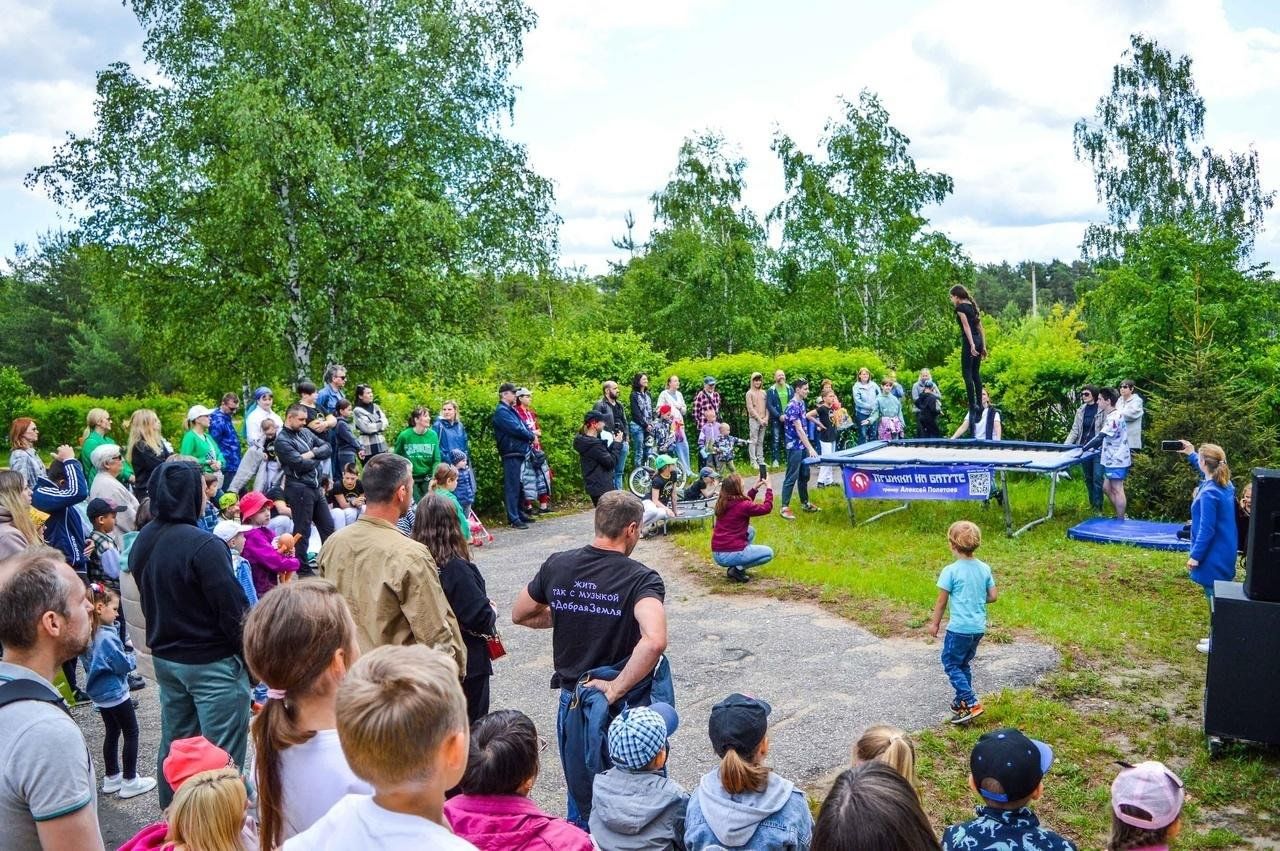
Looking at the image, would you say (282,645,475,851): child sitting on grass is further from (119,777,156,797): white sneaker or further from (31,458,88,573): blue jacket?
(31,458,88,573): blue jacket

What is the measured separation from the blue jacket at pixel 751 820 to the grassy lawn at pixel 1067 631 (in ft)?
7.91

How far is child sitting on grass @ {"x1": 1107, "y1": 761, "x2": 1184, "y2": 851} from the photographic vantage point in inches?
126

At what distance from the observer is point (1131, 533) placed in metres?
12.0

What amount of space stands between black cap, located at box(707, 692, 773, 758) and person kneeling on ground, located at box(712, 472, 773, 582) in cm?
650

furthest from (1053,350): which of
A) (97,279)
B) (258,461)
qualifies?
(97,279)

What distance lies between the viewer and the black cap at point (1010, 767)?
320 centimetres

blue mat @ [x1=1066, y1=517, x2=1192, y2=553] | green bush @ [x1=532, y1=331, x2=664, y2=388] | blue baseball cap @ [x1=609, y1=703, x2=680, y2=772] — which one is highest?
green bush @ [x1=532, y1=331, x2=664, y2=388]

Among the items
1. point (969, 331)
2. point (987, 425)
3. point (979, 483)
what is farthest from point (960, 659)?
point (987, 425)

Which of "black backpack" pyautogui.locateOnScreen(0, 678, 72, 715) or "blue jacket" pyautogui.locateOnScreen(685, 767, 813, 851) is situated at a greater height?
"black backpack" pyautogui.locateOnScreen(0, 678, 72, 715)

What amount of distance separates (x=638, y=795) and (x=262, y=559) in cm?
490

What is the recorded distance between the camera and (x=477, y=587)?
4.75m

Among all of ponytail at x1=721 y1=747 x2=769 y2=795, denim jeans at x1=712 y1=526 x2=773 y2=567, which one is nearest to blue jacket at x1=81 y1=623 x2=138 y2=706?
ponytail at x1=721 y1=747 x2=769 y2=795

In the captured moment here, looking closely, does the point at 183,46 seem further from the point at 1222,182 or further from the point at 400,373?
the point at 1222,182

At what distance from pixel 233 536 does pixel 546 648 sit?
2736 mm
